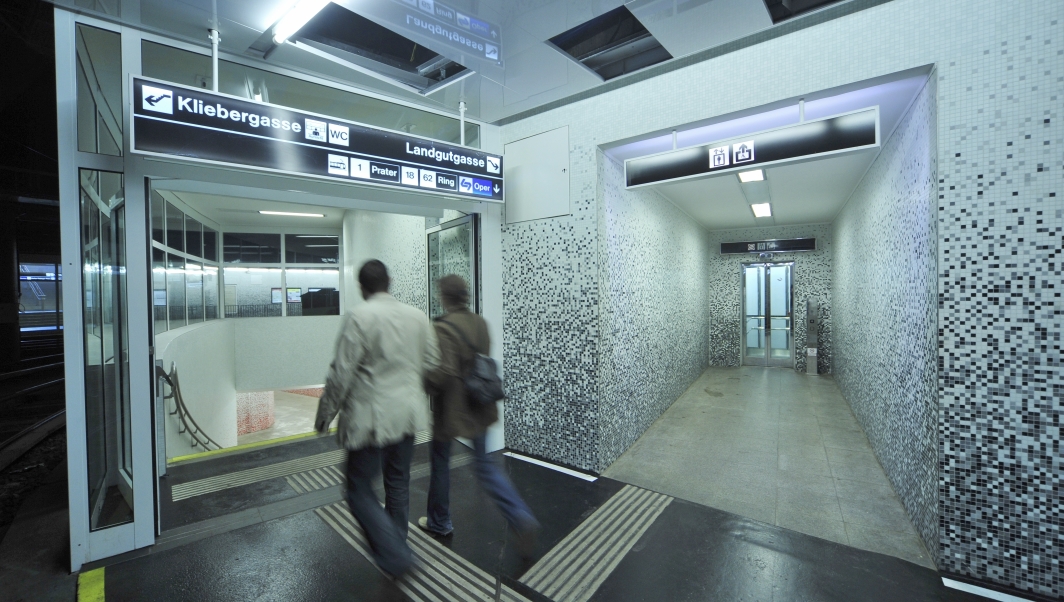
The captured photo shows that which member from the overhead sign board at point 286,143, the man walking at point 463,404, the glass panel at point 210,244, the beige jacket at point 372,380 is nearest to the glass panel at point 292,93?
the overhead sign board at point 286,143

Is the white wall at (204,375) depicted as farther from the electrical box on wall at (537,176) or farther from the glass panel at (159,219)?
the electrical box on wall at (537,176)

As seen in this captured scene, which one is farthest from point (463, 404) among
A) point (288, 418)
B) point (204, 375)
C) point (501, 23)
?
point (288, 418)

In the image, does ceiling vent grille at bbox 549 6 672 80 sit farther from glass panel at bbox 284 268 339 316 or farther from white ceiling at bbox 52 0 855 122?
glass panel at bbox 284 268 339 316

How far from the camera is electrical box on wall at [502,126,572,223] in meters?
3.90

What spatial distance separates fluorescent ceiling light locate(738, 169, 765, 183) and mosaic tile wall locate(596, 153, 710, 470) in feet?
Result: 3.26

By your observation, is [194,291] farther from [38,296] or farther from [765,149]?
[765,149]

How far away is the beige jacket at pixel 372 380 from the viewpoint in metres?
1.82

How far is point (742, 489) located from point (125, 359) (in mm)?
4384

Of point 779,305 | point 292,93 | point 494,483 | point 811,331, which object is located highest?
point 292,93

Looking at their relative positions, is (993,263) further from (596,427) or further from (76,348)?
(76,348)

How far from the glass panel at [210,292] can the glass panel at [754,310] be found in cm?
1109

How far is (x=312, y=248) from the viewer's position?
10.9 metres

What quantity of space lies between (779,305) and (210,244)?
12.6 m

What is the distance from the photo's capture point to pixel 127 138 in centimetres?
242
